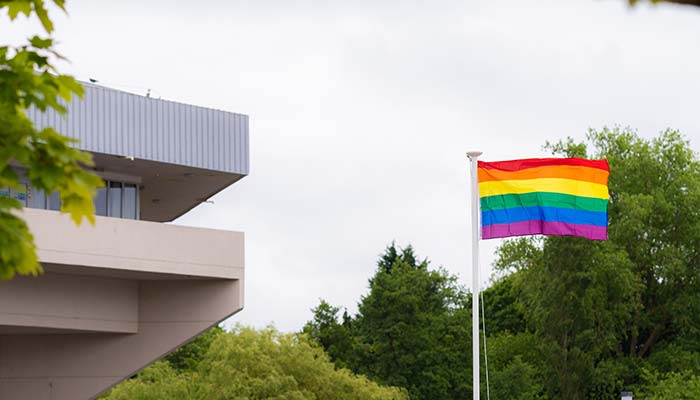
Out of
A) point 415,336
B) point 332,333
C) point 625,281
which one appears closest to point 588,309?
point 625,281

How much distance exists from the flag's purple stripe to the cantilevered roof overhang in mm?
6815

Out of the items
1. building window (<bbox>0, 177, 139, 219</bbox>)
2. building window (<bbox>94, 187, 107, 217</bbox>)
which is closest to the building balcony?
building window (<bbox>94, 187, 107, 217</bbox>)

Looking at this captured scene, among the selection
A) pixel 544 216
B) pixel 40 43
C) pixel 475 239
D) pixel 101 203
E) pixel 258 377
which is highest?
pixel 101 203

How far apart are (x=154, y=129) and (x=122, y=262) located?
10.3ft

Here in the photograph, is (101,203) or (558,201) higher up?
(101,203)

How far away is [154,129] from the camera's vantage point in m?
29.2

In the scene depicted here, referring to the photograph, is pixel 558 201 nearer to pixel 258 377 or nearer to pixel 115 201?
pixel 115 201

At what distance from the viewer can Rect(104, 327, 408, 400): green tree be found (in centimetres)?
4484

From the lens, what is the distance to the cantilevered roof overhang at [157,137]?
28.0m

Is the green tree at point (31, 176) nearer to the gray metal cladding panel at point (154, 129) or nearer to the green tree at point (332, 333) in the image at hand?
the gray metal cladding panel at point (154, 129)

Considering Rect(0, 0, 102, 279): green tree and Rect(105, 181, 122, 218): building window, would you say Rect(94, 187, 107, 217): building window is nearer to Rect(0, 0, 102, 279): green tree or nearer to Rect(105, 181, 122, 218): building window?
Rect(105, 181, 122, 218): building window

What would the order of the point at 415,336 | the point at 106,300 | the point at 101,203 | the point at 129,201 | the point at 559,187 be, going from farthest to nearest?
1. the point at 415,336
2. the point at 106,300
3. the point at 129,201
4. the point at 101,203
5. the point at 559,187

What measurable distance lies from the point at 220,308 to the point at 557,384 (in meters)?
36.1

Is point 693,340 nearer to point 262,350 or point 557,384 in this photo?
point 557,384
